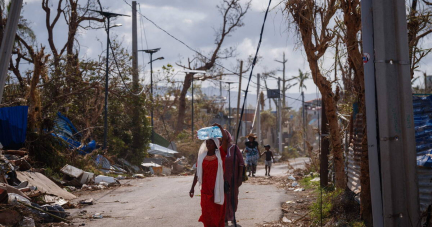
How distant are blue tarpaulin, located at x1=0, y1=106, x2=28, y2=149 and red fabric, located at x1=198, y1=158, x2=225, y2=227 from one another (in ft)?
27.8

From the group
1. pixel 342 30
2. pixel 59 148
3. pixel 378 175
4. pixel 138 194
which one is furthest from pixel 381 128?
pixel 59 148

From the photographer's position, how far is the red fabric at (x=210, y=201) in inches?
295

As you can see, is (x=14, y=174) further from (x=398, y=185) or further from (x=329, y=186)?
(x=398, y=185)

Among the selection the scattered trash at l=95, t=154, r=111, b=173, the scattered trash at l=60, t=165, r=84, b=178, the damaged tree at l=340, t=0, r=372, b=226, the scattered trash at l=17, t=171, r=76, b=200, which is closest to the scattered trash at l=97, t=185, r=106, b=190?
the scattered trash at l=60, t=165, r=84, b=178

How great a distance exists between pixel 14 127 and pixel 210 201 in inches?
343

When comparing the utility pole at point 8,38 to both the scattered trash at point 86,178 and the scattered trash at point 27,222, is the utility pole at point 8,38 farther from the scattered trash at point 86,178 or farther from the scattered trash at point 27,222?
the scattered trash at point 86,178

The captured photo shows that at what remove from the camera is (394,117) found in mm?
4680

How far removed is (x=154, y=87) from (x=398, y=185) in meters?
30.7

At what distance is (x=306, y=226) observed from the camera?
8242 mm

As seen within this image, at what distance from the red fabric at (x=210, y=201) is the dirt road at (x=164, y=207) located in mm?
1136

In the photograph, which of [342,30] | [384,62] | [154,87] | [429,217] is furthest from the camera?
[154,87]

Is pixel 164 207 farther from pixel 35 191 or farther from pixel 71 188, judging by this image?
pixel 71 188

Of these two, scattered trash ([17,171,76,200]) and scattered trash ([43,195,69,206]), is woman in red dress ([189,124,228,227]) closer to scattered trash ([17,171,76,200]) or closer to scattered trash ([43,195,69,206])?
scattered trash ([43,195,69,206])

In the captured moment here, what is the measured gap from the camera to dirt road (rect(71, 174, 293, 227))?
898 cm
